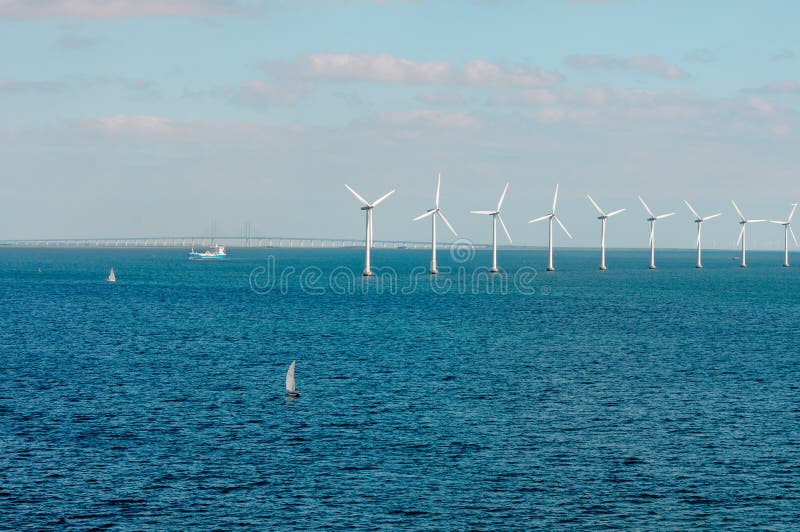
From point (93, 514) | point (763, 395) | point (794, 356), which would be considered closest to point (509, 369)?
point (763, 395)

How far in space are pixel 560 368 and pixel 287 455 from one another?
1816 inches

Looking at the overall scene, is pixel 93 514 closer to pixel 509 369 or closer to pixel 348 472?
pixel 348 472

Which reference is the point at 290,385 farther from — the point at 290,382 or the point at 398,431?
the point at 398,431

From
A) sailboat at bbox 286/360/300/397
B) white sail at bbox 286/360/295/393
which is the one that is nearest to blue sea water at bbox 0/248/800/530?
sailboat at bbox 286/360/300/397

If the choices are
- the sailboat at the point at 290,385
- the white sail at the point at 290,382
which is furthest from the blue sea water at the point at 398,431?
the white sail at the point at 290,382

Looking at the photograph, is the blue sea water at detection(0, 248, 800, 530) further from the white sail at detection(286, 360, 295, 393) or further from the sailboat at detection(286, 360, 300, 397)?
the white sail at detection(286, 360, 295, 393)

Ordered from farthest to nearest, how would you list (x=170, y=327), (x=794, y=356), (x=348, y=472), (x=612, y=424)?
(x=170, y=327), (x=794, y=356), (x=612, y=424), (x=348, y=472)

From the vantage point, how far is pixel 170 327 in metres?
145

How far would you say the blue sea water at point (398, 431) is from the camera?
2125 inches

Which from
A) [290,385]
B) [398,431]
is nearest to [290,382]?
[290,385]

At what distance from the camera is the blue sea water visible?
5397 centimetres

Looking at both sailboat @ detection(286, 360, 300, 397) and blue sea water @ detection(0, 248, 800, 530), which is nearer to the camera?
blue sea water @ detection(0, 248, 800, 530)

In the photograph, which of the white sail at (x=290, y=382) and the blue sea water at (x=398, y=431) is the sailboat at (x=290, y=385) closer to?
the white sail at (x=290, y=382)

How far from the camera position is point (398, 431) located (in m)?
71.3
